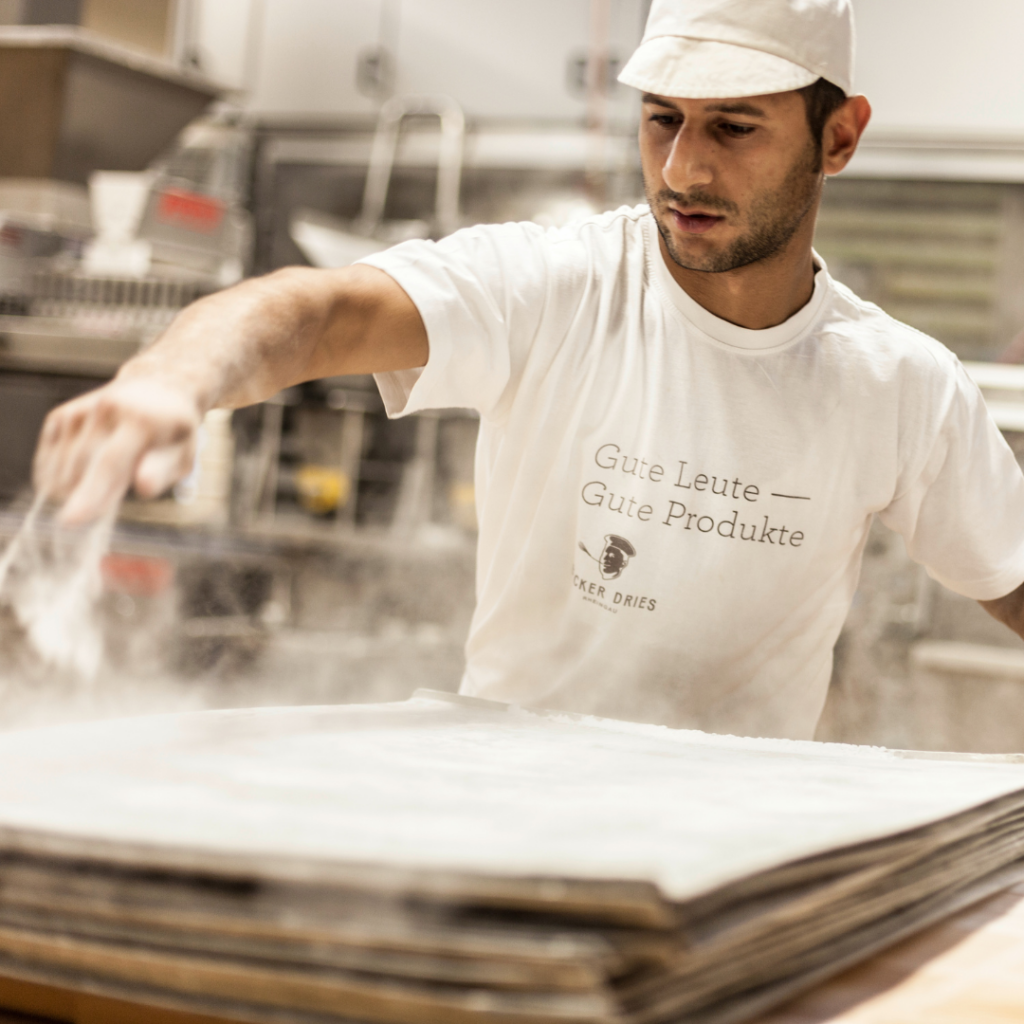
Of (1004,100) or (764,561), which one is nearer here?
(764,561)

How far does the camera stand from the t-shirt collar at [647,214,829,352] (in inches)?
51.9

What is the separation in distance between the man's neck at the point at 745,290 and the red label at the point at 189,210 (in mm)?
1786

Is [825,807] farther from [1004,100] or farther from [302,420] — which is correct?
[302,420]

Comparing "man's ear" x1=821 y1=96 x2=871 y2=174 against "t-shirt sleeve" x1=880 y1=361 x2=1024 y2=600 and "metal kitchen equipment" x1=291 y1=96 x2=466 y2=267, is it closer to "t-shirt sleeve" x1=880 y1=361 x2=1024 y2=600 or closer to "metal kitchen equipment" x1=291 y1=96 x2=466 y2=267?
"t-shirt sleeve" x1=880 y1=361 x2=1024 y2=600

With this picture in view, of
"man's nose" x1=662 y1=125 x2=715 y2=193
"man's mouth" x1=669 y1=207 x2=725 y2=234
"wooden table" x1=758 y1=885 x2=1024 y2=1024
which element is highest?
"man's nose" x1=662 y1=125 x2=715 y2=193

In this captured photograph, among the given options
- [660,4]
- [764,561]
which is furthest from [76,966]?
[660,4]

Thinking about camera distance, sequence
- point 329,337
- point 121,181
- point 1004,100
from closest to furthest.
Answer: point 329,337, point 121,181, point 1004,100

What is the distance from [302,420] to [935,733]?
2171 millimetres

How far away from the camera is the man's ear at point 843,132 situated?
1380 mm

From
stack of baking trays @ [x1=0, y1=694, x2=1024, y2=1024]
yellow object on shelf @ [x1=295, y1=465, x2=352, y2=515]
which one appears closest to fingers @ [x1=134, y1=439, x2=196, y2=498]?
stack of baking trays @ [x1=0, y1=694, x2=1024, y2=1024]

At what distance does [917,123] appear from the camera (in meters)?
3.31

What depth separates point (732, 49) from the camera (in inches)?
48.4

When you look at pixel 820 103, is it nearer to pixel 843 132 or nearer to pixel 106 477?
pixel 843 132

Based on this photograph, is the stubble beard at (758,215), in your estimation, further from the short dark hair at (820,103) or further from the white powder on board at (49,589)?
the white powder on board at (49,589)
